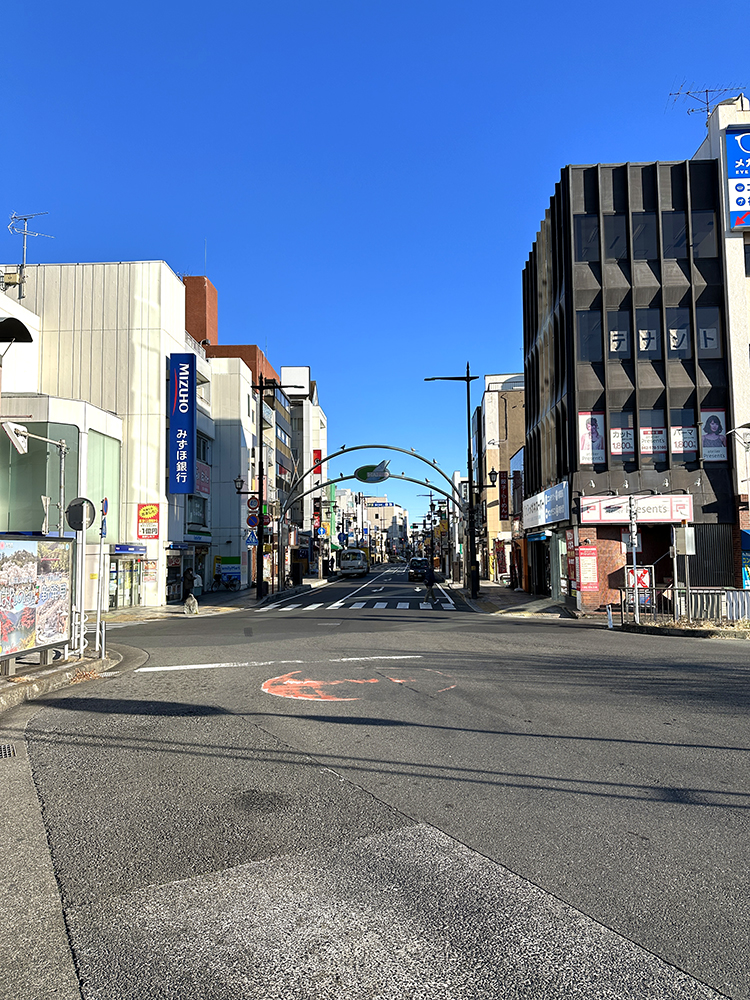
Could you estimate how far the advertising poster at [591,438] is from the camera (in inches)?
1145

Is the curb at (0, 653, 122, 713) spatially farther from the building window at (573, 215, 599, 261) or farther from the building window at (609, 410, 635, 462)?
the building window at (573, 215, 599, 261)

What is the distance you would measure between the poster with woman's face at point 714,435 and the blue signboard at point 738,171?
24.5 ft

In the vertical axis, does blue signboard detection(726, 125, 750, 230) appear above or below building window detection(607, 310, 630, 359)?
above

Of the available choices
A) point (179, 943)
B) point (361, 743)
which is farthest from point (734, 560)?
point (179, 943)

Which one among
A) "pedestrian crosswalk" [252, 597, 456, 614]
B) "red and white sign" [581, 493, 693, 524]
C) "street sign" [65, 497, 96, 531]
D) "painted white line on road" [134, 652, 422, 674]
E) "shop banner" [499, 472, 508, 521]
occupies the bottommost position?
"pedestrian crosswalk" [252, 597, 456, 614]

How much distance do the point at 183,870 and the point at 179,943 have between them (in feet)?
2.96

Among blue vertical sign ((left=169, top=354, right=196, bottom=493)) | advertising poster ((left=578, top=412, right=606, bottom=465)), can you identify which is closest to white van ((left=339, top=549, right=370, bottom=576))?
blue vertical sign ((left=169, top=354, right=196, bottom=493))

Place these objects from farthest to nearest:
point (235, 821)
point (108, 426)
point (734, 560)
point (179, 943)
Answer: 1. point (108, 426)
2. point (734, 560)
3. point (235, 821)
4. point (179, 943)

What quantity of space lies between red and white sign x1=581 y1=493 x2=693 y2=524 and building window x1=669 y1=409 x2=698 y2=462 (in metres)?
1.58

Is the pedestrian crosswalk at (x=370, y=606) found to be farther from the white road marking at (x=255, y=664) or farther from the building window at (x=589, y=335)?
the white road marking at (x=255, y=664)

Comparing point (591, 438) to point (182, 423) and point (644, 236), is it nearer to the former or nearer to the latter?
point (644, 236)

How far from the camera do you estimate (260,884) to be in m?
4.38

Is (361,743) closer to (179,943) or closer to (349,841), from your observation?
(349,841)

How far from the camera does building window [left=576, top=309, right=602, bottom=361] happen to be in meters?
29.5
